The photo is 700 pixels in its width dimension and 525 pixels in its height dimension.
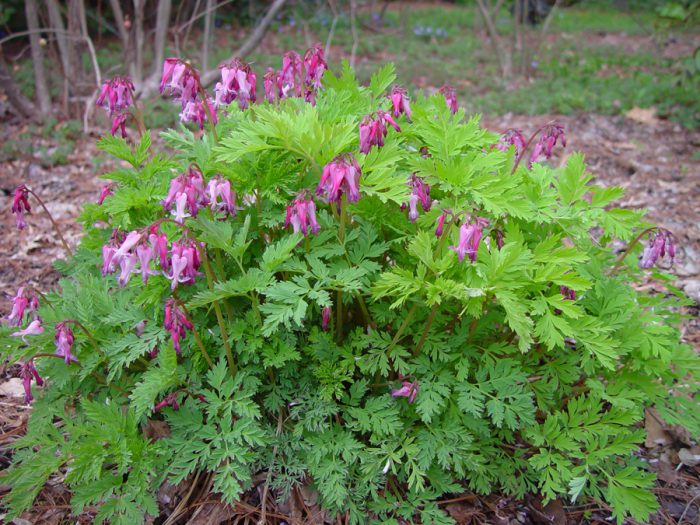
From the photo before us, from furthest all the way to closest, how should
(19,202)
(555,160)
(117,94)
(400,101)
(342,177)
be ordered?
(555,160) → (19,202) → (117,94) → (400,101) → (342,177)

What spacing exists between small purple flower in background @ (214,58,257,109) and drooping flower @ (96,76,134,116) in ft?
1.32

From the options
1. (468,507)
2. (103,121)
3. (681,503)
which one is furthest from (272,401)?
(103,121)

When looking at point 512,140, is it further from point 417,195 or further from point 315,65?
point 315,65

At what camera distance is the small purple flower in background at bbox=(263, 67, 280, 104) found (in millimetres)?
2527

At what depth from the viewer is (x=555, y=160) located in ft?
21.0

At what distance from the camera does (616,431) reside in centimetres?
236

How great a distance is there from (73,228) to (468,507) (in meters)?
3.96

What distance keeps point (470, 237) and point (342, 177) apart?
0.51m

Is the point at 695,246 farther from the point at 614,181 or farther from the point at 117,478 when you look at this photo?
the point at 117,478

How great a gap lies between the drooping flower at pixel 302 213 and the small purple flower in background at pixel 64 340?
0.98m

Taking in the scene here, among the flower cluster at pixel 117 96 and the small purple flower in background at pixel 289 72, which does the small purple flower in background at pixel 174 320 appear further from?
the small purple flower in background at pixel 289 72

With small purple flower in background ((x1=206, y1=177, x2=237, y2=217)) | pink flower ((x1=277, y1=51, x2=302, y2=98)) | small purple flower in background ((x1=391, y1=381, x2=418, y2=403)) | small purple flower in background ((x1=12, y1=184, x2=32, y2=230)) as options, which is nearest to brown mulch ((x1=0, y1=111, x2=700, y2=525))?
small purple flower in background ((x1=391, y1=381, x2=418, y2=403))

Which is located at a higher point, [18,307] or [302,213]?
[302,213]

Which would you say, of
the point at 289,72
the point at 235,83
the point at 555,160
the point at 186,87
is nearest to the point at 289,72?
the point at 289,72
